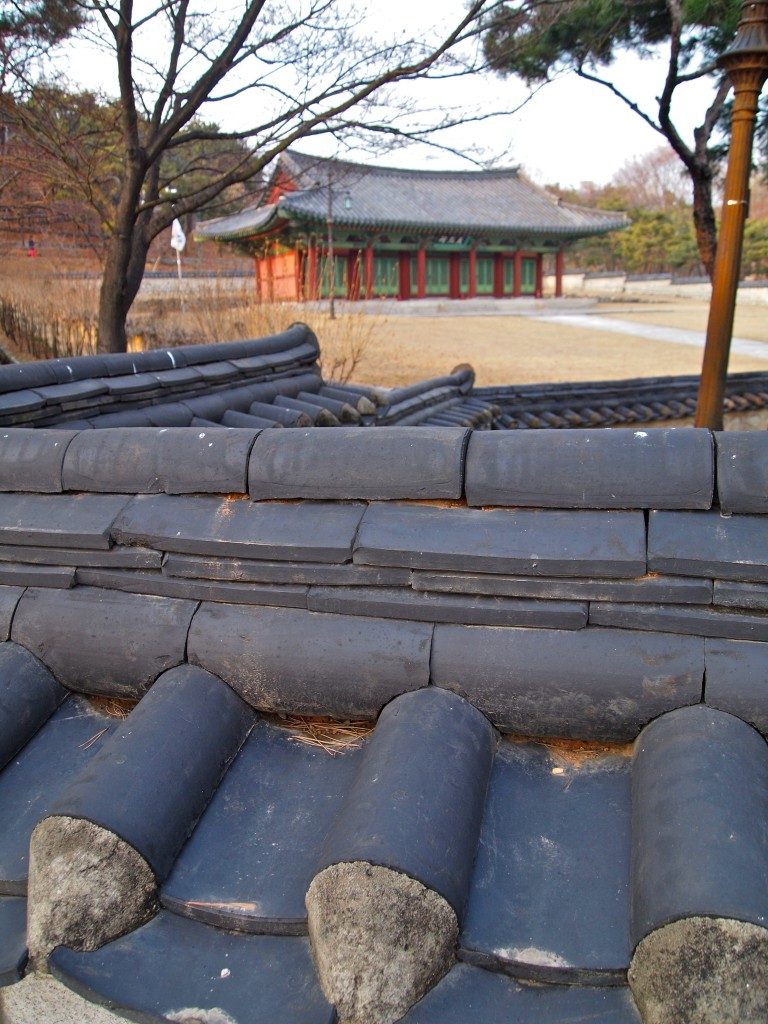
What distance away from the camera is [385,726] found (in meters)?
1.27

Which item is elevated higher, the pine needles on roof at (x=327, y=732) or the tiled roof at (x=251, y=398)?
the tiled roof at (x=251, y=398)

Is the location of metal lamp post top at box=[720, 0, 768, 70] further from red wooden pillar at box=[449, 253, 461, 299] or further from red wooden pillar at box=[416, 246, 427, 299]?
red wooden pillar at box=[449, 253, 461, 299]

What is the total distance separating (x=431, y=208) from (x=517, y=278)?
15.2 ft

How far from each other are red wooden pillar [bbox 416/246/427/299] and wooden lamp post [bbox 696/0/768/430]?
2443cm

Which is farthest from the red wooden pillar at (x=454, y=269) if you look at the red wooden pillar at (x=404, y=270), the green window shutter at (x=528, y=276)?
the green window shutter at (x=528, y=276)

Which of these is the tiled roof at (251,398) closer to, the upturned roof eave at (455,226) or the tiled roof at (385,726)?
the tiled roof at (385,726)

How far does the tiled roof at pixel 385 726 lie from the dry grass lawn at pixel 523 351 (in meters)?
9.12

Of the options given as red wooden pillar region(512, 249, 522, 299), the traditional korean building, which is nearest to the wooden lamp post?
the traditional korean building

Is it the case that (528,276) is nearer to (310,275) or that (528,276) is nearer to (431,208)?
(431,208)

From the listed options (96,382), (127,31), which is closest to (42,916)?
(96,382)

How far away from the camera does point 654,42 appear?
755 cm

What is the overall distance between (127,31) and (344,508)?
6809 mm

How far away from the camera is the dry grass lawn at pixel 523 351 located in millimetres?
13914

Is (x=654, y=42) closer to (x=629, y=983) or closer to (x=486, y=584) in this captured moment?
(x=486, y=584)
